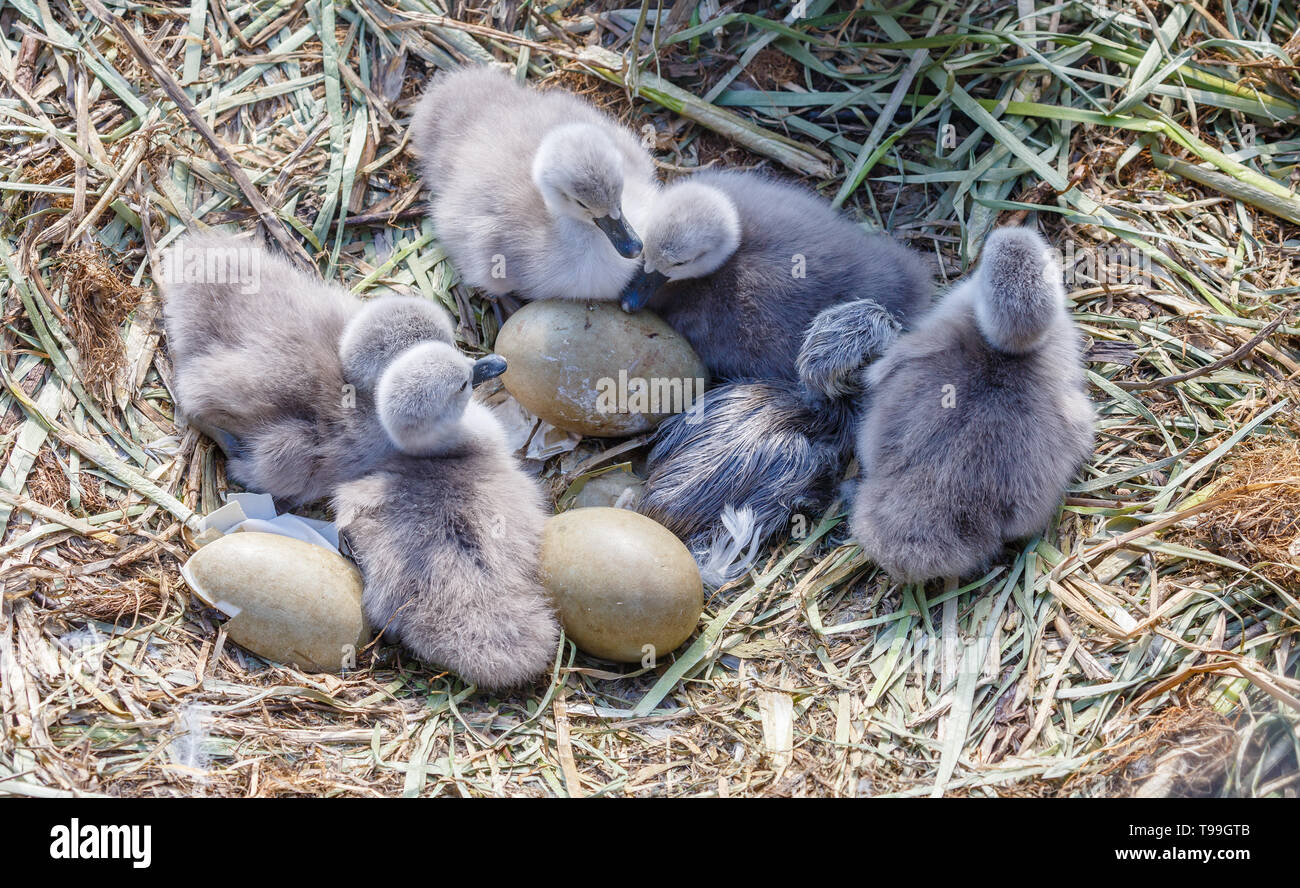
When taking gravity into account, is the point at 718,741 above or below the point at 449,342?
below

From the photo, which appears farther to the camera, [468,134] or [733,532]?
[468,134]

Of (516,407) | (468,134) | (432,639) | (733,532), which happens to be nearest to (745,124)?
(468,134)

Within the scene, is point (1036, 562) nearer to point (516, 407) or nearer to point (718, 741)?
point (718, 741)

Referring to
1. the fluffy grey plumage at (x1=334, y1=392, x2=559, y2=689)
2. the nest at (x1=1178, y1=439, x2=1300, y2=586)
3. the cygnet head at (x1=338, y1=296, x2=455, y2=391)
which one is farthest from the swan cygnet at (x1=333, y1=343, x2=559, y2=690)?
the nest at (x1=1178, y1=439, x2=1300, y2=586)

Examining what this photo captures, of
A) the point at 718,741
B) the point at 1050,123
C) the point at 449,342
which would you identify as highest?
the point at 1050,123

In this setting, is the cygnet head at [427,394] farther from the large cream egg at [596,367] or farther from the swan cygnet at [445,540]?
the large cream egg at [596,367]

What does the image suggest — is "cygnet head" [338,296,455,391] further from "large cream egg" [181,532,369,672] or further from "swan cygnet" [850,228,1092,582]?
"swan cygnet" [850,228,1092,582]
